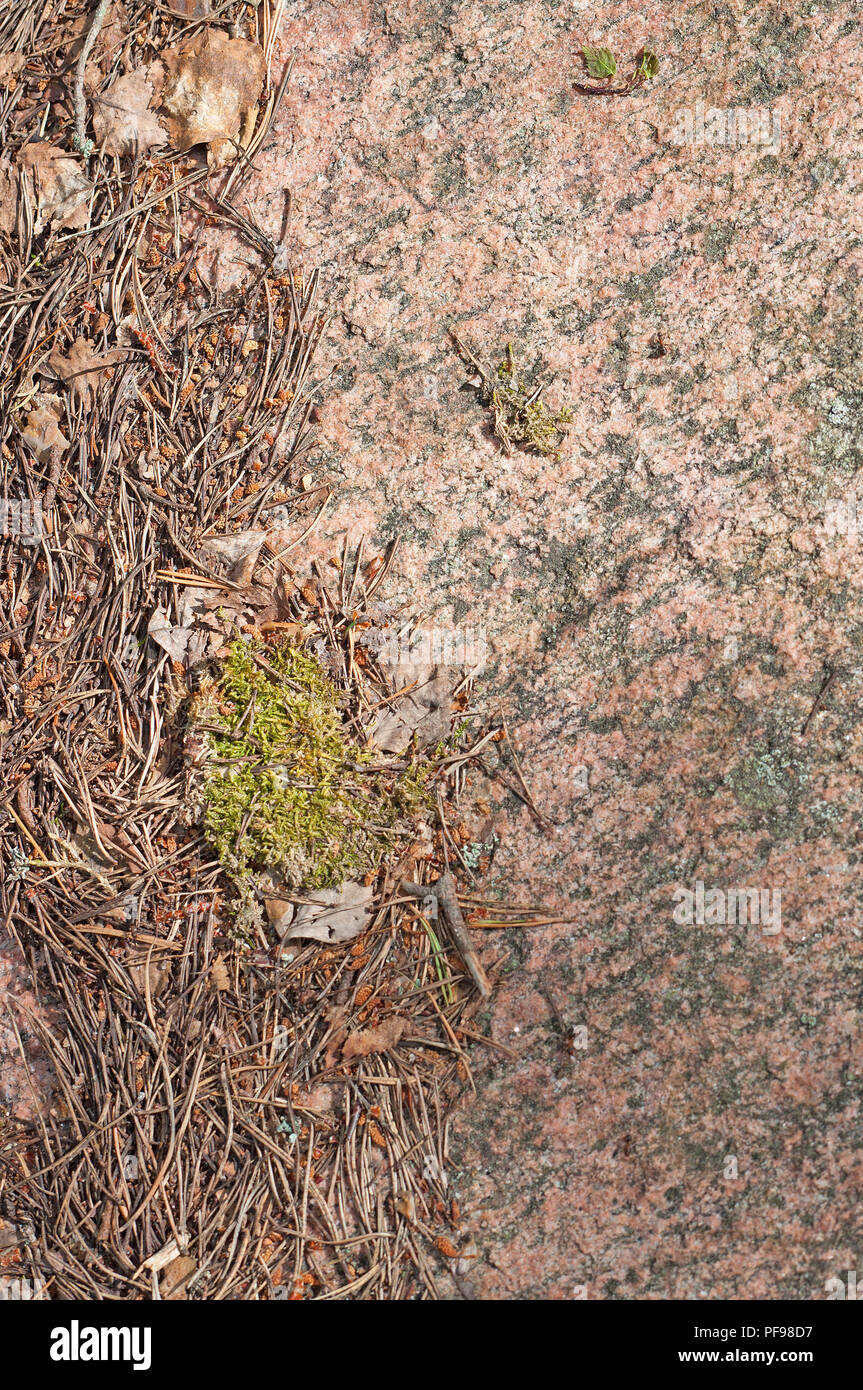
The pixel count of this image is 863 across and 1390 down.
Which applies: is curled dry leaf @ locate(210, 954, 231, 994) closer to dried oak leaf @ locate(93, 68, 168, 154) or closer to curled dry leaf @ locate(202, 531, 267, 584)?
curled dry leaf @ locate(202, 531, 267, 584)

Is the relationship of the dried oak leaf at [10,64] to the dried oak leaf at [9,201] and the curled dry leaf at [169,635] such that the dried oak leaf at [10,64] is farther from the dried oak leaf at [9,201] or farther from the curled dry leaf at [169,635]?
the curled dry leaf at [169,635]

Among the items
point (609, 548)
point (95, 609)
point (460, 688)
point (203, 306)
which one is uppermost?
point (203, 306)

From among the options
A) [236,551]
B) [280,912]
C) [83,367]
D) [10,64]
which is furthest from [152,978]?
[10,64]

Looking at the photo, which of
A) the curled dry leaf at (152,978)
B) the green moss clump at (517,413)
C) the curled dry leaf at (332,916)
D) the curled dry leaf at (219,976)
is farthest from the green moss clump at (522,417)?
the curled dry leaf at (152,978)

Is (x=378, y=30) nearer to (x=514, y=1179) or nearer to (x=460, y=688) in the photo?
(x=460, y=688)
